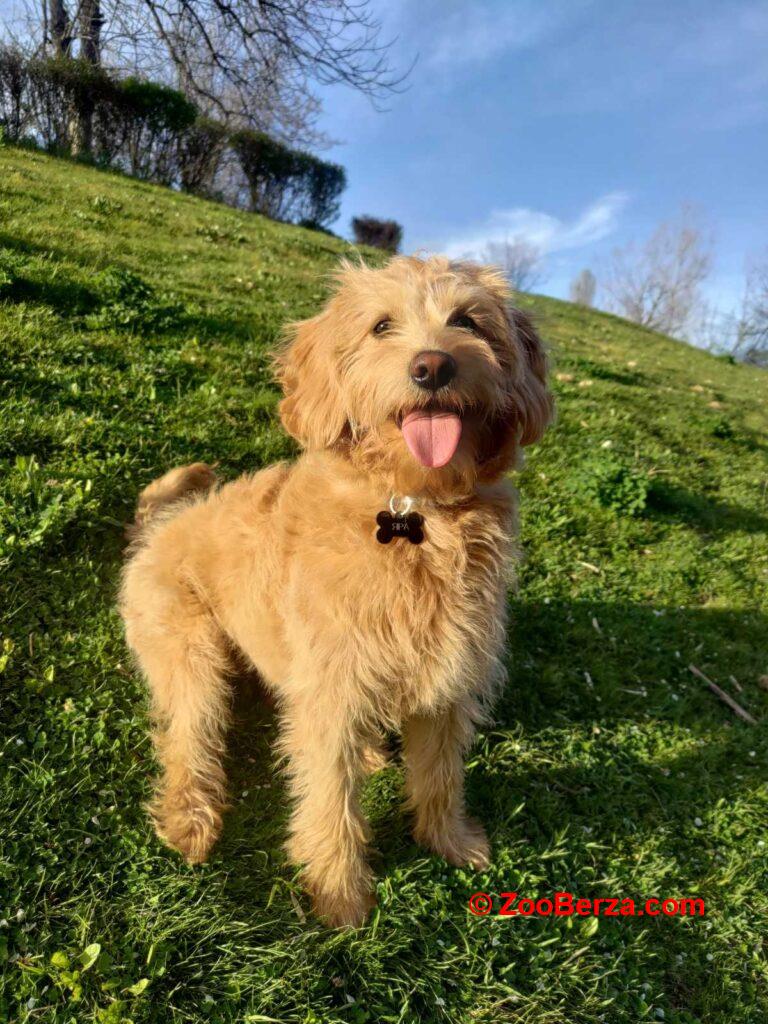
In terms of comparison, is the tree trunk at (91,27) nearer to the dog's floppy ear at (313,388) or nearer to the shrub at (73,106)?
the shrub at (73,106)

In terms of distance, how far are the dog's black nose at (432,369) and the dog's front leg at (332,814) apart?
1275mm

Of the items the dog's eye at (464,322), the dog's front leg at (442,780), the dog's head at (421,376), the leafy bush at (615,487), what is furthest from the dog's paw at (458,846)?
the leafy bush at (615,487)

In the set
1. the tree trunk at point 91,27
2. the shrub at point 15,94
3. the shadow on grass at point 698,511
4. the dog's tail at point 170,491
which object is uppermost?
the tree trunk at point 91,27

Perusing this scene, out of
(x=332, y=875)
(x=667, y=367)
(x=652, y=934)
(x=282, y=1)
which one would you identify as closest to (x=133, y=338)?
(x=332, y=875)

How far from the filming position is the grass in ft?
7.57

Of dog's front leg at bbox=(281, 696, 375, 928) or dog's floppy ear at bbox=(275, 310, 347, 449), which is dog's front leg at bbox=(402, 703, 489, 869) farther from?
dog's floppy ear at bbox=(275, 310, 347, 449)

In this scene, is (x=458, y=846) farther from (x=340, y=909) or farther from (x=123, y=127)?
(x=123, y=127)

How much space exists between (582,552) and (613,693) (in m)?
1.32

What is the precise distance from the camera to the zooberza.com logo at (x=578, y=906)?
2.65 m

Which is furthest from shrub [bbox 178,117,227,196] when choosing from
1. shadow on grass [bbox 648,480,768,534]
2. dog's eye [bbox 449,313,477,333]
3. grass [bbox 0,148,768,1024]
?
dog's eye [bbox 449,313,477,333]

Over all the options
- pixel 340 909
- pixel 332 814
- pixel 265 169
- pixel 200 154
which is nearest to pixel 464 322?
pixel 332 814

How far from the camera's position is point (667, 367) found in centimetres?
1266

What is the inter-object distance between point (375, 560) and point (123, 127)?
642 inches

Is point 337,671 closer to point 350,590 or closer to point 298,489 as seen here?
point 350,590
